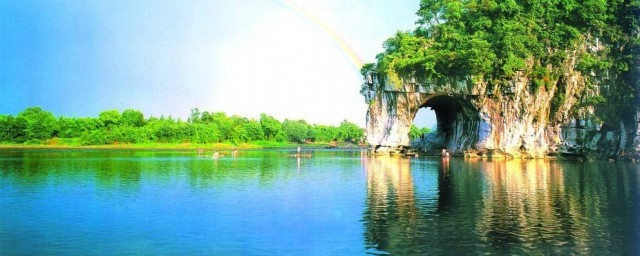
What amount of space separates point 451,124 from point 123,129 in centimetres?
7232

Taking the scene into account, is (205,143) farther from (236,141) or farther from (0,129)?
(0,129)

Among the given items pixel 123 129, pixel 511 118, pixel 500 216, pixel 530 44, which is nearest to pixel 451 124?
pixel 511 118

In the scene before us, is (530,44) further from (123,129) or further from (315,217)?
(123,129)

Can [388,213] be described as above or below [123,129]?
below

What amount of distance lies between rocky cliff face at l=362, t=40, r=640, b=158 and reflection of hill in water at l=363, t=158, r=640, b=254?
3374cm

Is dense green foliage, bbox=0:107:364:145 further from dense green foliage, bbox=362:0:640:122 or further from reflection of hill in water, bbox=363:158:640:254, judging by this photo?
reflection of hill in water, bbox=363:158:640:254

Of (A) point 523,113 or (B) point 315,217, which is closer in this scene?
(B) point 315,217

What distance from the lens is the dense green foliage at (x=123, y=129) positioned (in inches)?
4407

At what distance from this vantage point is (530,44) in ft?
207

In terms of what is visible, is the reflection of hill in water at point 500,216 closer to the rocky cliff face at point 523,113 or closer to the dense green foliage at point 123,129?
the rocky cliff face at point 523,113

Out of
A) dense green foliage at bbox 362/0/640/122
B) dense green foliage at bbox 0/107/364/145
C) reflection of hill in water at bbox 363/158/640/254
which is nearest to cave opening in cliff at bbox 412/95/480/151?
dense green foliage at bbox 362/0/640/122

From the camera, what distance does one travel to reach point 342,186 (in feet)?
103

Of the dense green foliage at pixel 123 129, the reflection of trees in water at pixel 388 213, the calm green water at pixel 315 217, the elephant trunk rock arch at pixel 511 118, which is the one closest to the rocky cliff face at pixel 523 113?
the elephant trunk rock arch at pixel 511 118

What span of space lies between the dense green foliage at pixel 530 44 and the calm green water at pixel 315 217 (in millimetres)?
31533
